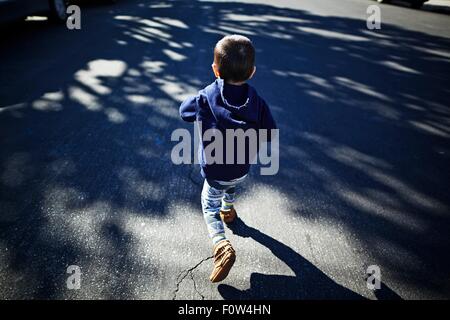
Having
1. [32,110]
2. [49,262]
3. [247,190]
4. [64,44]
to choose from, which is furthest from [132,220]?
[64,44]

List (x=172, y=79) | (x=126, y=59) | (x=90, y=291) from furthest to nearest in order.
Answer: (x=126, y=59) → (x=172, y=79) → (x=90, y=291)

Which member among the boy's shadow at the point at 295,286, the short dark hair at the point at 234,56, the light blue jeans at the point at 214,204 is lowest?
the boy's shadow at the point at 295,286

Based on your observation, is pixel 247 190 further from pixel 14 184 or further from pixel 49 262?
pixel 14 184

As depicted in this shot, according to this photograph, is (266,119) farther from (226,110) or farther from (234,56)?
(234,56)

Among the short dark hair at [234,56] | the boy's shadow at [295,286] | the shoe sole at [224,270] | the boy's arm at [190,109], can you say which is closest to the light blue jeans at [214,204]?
the shoe sole at [224,270]

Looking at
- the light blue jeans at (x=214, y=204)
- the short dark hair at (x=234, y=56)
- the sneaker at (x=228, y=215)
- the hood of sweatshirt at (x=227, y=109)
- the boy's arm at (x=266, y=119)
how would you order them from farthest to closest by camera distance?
the sneaker at (x=228, y=215)
the light blue jeans at (x=214, y=204)
the boy's arm at (x=266, y=119)
the hood of sweatshirt at (x=227, y=109)
the short dark hair at (x=234, y=56)

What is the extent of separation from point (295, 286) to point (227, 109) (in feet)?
3.98

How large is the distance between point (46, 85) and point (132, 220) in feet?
9.73

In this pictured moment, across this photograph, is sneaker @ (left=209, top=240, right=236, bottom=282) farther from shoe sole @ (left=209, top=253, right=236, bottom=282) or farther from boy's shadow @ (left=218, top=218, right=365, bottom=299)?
boy's shadow @ (left=218, top=218, right=365, bottom=299)

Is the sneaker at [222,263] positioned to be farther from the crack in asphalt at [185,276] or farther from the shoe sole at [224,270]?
the crack in asphalt at [185,276]

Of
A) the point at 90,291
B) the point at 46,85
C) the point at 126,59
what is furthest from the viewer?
the point at 126,59

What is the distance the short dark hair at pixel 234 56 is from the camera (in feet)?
5.18

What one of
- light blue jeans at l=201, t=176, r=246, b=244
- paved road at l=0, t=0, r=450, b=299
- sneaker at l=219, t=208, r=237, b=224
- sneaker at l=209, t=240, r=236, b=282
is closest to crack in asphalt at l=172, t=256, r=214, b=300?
paved road at l=0, t=0, r=450, b=299

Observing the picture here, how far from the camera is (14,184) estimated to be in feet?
8.44
